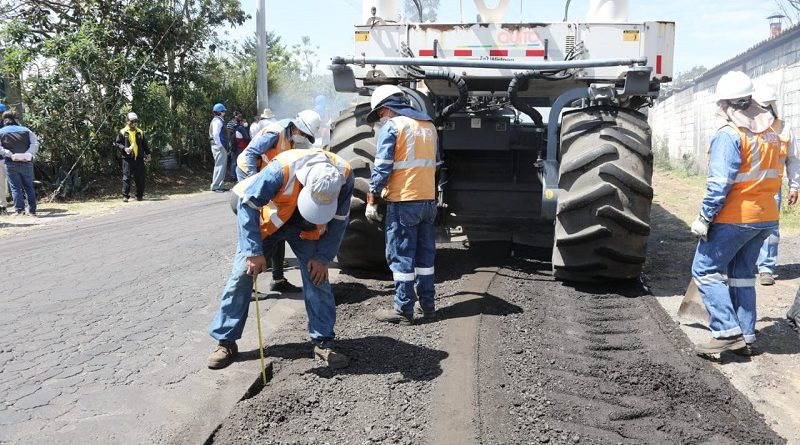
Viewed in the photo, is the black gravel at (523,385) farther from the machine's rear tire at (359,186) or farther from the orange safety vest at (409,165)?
the orange safety vest at (409,165)

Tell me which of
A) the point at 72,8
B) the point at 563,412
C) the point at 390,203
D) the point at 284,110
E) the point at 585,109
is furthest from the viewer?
the point at 284,110

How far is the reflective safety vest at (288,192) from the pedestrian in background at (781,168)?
115 inches

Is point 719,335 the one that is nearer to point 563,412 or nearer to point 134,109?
point 563,412

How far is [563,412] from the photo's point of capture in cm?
345

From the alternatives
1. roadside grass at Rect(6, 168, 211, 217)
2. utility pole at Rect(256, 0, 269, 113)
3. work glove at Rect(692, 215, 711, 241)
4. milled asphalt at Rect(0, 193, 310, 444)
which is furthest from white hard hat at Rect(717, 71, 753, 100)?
utility pole at Rect(256, 0, 269, 113)

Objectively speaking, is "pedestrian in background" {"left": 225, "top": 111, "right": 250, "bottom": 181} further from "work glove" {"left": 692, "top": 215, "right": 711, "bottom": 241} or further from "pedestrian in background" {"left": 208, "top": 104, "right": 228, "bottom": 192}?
"work glove" {"left": 692, "top": 215, "right": 711, "bottom": 241}

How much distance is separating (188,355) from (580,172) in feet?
10.7

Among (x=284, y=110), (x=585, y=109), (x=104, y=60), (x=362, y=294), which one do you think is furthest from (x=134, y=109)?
(x=585, y=109)

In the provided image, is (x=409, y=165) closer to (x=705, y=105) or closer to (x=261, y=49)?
(x=261, y=49)

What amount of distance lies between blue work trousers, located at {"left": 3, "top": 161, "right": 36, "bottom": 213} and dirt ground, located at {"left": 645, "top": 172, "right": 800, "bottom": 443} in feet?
30.4

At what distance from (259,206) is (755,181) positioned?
125 inches

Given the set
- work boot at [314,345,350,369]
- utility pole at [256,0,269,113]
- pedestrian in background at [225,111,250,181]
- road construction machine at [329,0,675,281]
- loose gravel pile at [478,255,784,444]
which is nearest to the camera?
loose gravel pile at [478,255,784,444]

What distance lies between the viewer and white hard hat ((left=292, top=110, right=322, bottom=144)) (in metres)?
4.77

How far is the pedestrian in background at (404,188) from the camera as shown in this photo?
16.1 ft
